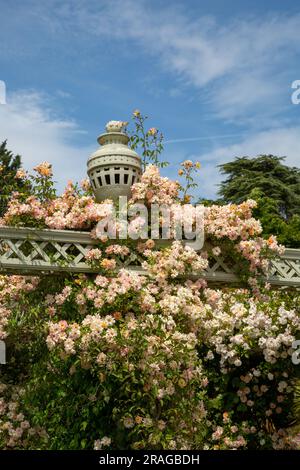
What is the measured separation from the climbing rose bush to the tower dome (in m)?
0.33

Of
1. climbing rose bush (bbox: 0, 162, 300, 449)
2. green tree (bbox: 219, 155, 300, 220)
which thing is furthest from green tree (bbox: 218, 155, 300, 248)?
climbing rose bush (bbox: 0, 162, 300, 449)

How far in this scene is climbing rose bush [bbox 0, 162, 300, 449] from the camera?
5574mm

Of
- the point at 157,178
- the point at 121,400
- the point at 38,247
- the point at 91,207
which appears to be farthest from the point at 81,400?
the point at 157,178

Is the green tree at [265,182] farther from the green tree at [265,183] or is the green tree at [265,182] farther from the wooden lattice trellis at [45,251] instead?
the wooden lattice trellis at [45,251]

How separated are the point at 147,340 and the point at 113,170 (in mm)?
2486

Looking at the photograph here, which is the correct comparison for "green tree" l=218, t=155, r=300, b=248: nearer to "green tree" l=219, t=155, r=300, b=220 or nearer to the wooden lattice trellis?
"green tree" l=219, t=155, r=300, b=220

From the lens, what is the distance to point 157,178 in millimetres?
6875

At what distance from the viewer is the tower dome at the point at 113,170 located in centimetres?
704

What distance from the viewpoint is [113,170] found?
703 cm

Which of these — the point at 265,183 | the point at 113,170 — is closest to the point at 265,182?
the point at 265,183

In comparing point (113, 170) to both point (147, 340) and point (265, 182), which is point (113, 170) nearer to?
point (147, 340)

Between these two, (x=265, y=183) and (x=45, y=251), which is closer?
(x=45, y=251)
